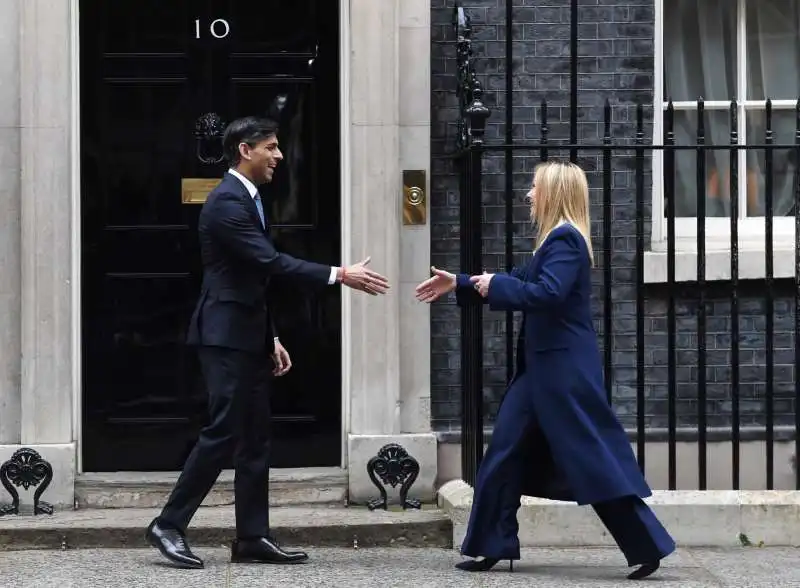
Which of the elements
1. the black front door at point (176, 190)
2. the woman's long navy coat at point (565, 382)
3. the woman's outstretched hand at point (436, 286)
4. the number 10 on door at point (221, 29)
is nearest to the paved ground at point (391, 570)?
the woman's long navy coat at point (565, 382)

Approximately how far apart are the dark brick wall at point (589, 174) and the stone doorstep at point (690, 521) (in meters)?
0.89

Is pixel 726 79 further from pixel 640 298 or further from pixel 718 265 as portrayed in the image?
pixel 640 298

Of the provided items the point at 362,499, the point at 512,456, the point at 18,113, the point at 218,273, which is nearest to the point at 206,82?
the point at 18,113

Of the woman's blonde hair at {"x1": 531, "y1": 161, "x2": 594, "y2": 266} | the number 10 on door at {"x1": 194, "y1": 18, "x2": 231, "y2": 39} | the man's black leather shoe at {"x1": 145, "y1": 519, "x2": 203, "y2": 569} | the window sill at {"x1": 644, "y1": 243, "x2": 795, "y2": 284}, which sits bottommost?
the man's black leather shoe at {"x1": 145, "y1": 519, "x2": 203, "y2": 569}

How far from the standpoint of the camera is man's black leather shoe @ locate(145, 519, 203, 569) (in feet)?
21.8

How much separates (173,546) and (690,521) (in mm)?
2339

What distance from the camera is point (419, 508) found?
7863mm

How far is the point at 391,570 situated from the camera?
6.82 m

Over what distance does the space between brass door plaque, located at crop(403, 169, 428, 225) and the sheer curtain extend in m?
1.46

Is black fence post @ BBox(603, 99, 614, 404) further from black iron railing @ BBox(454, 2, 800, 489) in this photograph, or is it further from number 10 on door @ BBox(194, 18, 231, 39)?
number 10 on door @ BBox(194, 18, 231, 39)

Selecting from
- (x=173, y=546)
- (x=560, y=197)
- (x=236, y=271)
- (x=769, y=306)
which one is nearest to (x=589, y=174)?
(x=769, y=306)

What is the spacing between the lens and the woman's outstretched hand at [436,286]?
253 inches

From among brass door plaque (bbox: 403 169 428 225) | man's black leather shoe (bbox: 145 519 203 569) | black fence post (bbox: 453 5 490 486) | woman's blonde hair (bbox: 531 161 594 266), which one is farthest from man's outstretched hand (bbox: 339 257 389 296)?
brass door plaque (bbox: 403 169 428 225)

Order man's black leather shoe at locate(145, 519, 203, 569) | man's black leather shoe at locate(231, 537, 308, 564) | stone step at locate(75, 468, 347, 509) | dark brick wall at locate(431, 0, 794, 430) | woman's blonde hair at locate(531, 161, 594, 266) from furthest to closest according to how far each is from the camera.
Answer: dark brick wall at locate(431, 0, 794, 430) → stone step at locate(75, 468, 347, 509) → man's black leather shoe at locate(231, 537, 308, 564) → man's black leather shoe at locate(145, 519, 203, 569) → woman's blonde hair at locate(531, 161, 594, 266)
